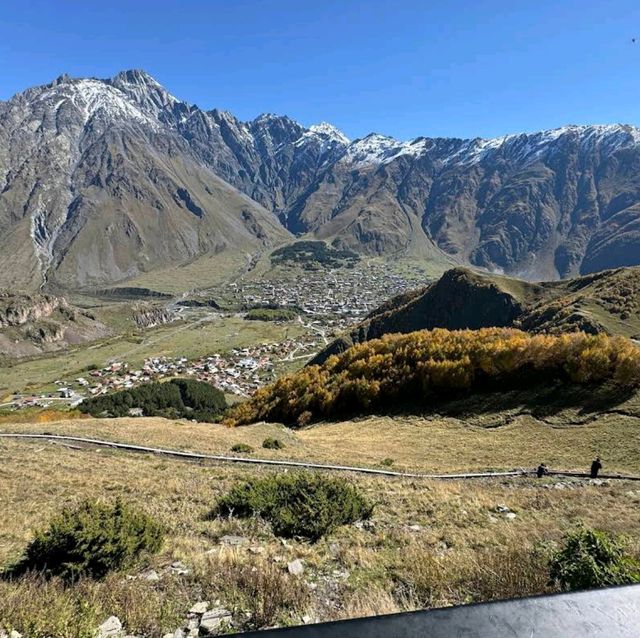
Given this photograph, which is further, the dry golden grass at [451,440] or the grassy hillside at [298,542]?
the dry golden grass at [451,440]

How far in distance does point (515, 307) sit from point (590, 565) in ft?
326

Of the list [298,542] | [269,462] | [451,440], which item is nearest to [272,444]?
[269,462]

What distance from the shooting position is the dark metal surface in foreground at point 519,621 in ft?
7.38

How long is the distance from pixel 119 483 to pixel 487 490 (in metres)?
14.8

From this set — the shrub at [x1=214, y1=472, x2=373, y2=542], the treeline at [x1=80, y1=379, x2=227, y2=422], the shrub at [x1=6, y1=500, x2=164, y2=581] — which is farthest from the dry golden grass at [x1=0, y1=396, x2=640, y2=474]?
the treeline at [x1=80, y1=379, x2=227, y2=422]

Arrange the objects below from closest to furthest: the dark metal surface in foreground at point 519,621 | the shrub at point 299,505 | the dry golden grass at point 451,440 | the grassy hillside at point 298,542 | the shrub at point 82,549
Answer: the dark metal surface in foreground at point 519,621 → the grassy hillside at point 298,542 → the shrub at point 82,549 → the shrub at point 299,505 → the dry golden grass at point 451,440

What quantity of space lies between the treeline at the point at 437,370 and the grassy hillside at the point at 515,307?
2022 cm

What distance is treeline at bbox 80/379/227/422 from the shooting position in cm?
9469

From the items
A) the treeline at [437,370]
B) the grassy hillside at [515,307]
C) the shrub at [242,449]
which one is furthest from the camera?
the grassy hillside at [515,307]

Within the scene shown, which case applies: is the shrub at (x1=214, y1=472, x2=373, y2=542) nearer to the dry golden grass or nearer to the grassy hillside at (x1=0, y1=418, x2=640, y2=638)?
the grassy hillside at (x1=0, y1=418, x2=640, y2=638)

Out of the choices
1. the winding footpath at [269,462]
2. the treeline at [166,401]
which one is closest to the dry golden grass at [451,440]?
the winding footpath at [269,462]

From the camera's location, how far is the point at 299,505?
1206 cm

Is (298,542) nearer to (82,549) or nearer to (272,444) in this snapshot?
(82,549)

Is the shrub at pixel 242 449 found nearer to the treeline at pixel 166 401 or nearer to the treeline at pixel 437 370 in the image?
the treeline at pixel 437 370
